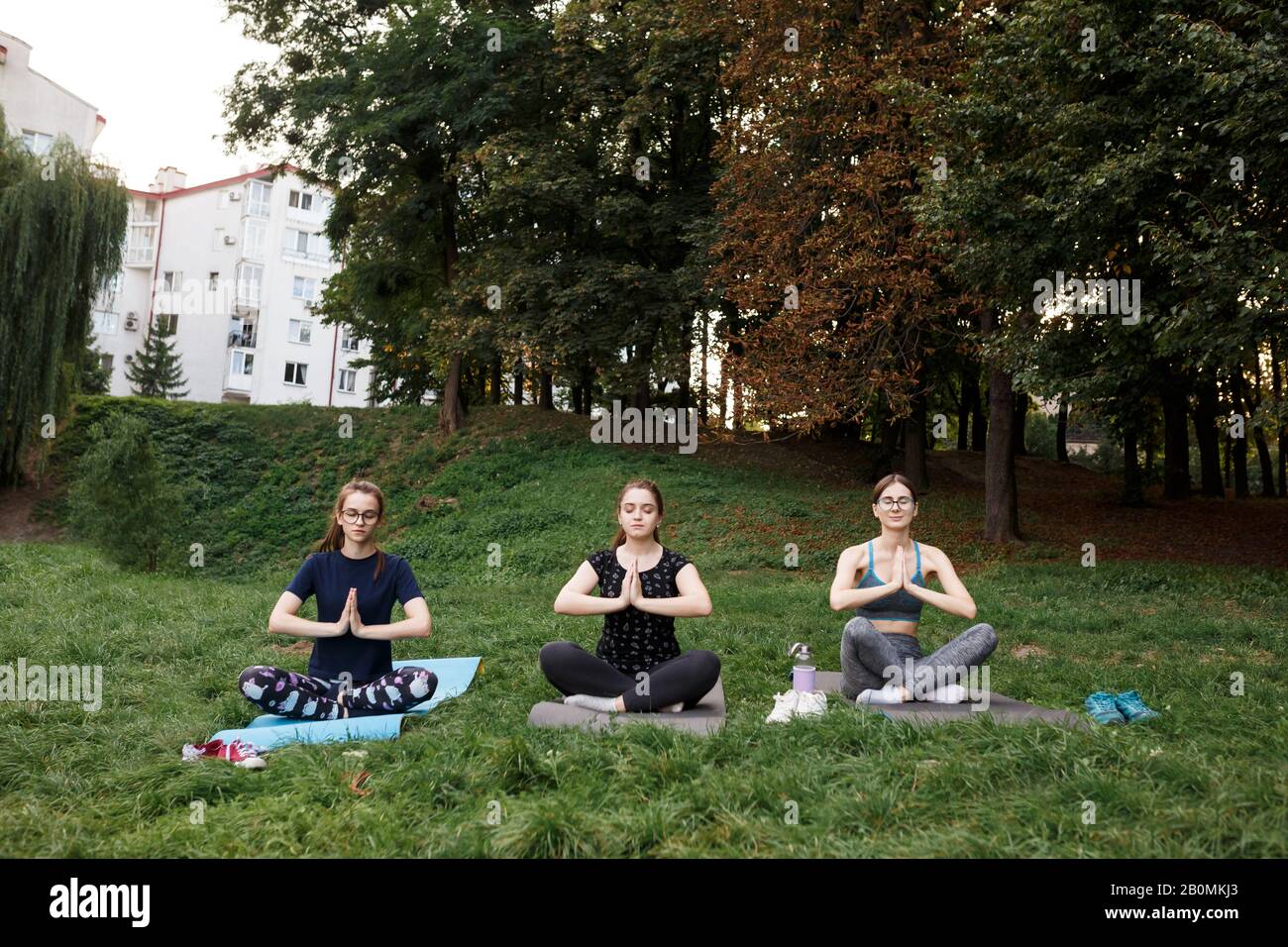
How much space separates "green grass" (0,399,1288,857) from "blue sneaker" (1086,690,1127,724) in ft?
0.91

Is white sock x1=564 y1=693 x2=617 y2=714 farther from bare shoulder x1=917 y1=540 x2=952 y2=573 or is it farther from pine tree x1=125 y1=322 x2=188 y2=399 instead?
pine tree x1=125 y1=322 x2=188 y2=399

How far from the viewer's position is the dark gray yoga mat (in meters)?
5.48

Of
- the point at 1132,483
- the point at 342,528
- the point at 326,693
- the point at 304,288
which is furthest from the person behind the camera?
the point at 304,288

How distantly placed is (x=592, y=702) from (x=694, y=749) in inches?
58.0

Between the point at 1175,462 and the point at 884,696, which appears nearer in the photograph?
the point at 884,696

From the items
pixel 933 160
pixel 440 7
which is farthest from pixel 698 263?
pixel 440 7

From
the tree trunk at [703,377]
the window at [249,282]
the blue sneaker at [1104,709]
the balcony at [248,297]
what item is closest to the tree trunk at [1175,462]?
the tree trunk at [703,377]

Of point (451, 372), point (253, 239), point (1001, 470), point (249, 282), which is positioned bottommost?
point (1001, 470)

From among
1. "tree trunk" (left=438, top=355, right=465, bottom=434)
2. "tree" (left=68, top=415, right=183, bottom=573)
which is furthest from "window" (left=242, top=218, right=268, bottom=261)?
"tree" (left=68, top=415, right=183, bottom=573)

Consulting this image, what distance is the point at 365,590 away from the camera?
21.5ft

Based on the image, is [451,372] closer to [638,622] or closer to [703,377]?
[703,377]

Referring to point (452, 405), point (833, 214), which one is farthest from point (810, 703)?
point (452, 405)

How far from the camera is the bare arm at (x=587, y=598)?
249 inches

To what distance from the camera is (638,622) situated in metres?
6.61
